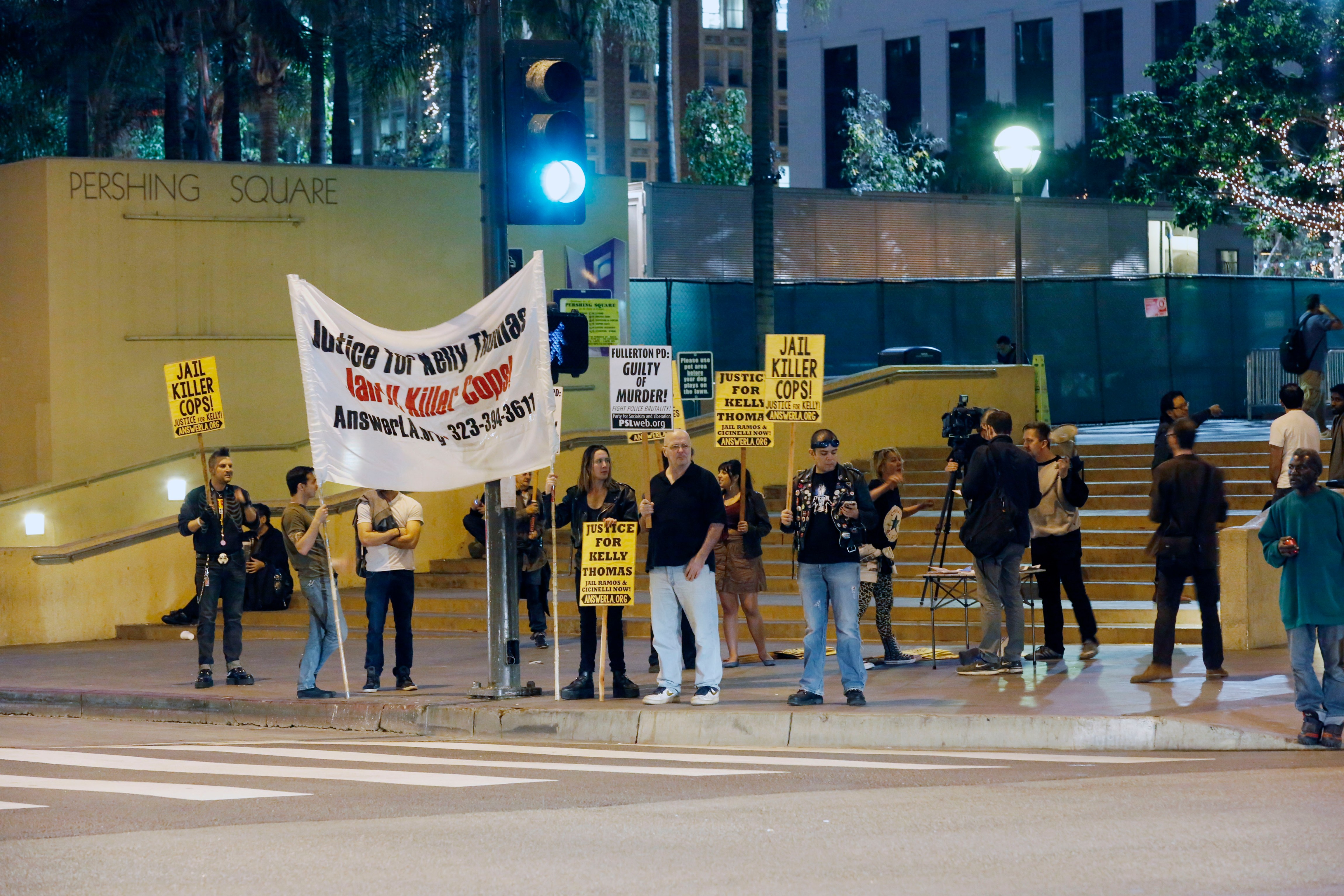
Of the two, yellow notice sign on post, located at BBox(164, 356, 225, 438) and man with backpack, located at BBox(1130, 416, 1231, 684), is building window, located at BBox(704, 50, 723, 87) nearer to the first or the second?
yellow notice sign on post, located at BBox(164, 356, 225, 438)

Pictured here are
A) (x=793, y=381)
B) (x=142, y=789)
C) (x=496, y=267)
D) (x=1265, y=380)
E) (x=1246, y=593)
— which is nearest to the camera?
(x=142, y=789)

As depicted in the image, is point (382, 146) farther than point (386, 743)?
Yes

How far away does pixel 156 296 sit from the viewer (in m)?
25.0

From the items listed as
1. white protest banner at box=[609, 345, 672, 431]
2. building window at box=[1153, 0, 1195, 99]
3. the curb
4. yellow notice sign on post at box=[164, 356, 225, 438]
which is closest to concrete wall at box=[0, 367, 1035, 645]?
yellow notice sign on post at box=[164, 356, 225, 438]

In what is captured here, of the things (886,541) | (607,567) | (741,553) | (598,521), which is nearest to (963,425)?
Result: (886,541)

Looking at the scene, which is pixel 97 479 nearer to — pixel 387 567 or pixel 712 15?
pixel 387 567

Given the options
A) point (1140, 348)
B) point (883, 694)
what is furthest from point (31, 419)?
point (1140, 348)

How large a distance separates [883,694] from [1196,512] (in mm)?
2709

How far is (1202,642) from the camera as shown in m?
13.8

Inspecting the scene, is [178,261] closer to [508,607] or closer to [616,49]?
[508,607]

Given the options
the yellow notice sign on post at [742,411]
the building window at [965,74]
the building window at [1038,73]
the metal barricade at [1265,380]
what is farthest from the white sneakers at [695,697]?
the building window at [965,74]

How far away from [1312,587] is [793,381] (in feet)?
17.9

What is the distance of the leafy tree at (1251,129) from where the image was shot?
30.7m

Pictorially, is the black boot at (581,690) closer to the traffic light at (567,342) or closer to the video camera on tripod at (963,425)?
the traffic light at (567,342)
